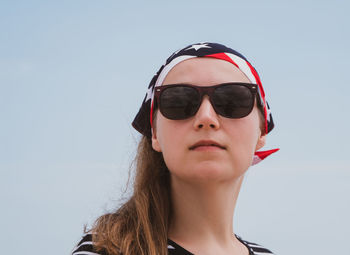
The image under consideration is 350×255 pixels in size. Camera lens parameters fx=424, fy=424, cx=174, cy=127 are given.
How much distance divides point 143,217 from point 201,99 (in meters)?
1.03

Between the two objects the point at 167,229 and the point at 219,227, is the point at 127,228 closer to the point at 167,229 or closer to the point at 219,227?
the point at 167,229

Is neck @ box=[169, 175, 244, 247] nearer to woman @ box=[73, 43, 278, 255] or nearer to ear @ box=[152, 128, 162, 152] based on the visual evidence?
woman @ box=[73, 43, 278, 255]

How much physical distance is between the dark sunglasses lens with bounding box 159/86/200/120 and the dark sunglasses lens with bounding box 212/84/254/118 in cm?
16

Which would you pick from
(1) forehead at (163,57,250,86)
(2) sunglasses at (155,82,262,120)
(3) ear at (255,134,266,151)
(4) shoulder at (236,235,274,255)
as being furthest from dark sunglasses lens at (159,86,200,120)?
(4) shoulder at (236,235,274,255)

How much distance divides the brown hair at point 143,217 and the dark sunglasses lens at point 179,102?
2.15 ft

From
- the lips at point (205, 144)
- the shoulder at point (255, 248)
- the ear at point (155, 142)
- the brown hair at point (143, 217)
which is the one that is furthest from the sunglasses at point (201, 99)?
the shoulder at point (255, 248)

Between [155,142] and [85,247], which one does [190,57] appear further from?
[85,247]

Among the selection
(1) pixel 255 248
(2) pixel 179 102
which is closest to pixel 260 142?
(2) pixel 179 102

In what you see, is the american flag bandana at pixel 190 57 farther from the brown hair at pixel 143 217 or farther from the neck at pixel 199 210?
the neck at pixel 199 210

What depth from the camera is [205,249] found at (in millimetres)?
3346

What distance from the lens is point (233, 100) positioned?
3.21 meters

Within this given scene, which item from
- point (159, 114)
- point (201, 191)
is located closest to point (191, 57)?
point (159, 114)

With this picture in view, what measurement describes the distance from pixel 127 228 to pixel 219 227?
76 centimetres

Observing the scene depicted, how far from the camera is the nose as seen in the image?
3.06m
